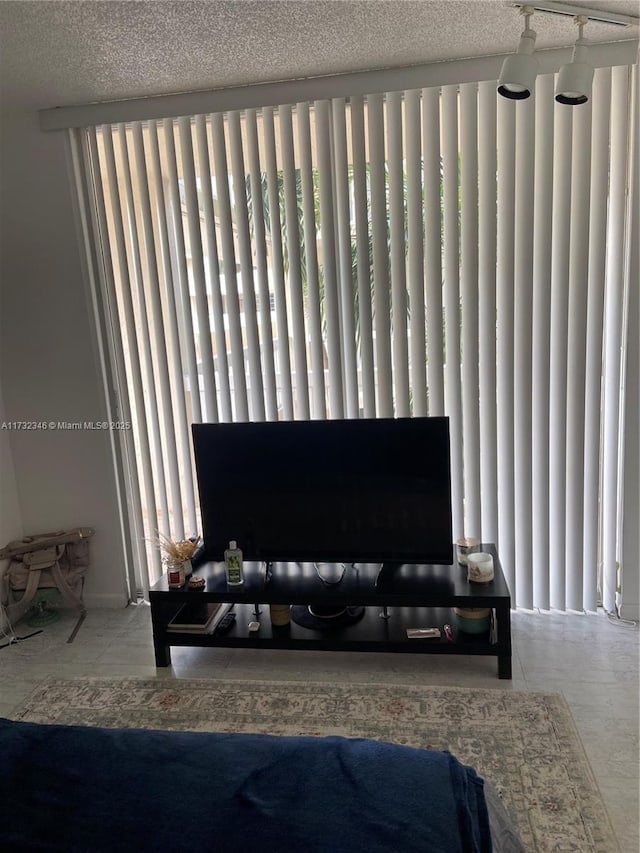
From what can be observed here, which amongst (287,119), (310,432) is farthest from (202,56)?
(310,432)

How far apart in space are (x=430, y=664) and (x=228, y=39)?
8.99ft

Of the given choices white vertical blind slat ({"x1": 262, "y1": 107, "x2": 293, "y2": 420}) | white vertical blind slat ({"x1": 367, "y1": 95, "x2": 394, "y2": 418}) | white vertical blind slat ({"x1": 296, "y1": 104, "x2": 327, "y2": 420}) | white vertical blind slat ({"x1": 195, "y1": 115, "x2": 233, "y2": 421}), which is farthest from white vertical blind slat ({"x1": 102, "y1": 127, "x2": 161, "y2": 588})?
white vertical blind slat ({"x1": 367, "y1": 95, "x2": 394, "y2": 418})

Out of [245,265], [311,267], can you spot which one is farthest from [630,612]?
[245,265]

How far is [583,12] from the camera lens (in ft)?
7.50

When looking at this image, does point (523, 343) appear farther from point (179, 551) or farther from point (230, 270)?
point (179, 551)

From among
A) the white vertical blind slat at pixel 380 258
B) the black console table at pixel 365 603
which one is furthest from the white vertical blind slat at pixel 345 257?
the black console table at pixel 365 603

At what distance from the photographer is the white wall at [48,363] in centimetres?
320

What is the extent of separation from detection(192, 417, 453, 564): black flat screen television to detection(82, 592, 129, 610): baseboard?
88 cm

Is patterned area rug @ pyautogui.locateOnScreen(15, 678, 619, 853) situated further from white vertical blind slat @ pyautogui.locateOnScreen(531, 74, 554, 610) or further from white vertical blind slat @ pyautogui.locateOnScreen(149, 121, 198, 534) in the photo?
white vertical blind slat @ pyautogui.locateOnScreen(149, 121, 198, 534)

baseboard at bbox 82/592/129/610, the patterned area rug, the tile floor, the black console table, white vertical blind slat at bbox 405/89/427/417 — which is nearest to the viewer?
the patterned area rug

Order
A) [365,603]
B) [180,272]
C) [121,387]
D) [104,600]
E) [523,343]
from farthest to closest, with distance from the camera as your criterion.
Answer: [104,600], [121,387], [180,272], [523,343], [365,603]

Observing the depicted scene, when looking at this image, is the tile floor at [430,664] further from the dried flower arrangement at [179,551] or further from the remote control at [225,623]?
the dried flower arrangement at [179,551]

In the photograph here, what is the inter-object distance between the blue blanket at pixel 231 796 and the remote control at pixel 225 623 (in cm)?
138

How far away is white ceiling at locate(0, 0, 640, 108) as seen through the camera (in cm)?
217
